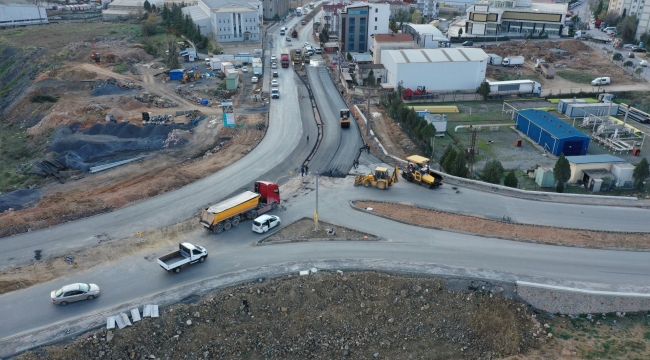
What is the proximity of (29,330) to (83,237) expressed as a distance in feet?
21.8

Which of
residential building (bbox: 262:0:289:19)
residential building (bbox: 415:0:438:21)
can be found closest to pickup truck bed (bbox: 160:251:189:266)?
residential building (bbox: 262:0:289:19)

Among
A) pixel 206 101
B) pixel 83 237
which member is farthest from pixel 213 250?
pixel 206 101

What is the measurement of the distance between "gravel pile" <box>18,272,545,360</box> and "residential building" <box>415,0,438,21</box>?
302 ft

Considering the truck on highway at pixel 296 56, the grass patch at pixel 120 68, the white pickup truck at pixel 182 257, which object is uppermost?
the truck on highway at pixel 296 56

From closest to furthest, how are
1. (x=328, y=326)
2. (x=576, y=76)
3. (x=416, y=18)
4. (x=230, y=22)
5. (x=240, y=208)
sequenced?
(x=328, y=326) → (x=240, y=208) → (x=576, y=76) → (x=230, y=22) → (x=416, y=18)

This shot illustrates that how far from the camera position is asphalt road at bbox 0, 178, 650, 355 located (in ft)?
64.0

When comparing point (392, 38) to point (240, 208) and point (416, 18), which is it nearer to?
point (416, 18)

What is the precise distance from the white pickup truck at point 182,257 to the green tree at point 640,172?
2603 cm

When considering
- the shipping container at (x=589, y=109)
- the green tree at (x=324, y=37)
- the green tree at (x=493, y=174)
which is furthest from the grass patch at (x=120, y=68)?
the shipping container at (x=589, y=109)

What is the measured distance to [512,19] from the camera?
82250 mm

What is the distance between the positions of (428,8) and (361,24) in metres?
40.5

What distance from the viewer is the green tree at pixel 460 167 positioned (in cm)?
3095

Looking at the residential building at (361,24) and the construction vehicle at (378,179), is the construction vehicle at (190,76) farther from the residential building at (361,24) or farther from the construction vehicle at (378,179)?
the construction vehicle at (378,179)

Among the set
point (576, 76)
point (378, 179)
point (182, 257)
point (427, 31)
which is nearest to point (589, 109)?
point (576, 76)
